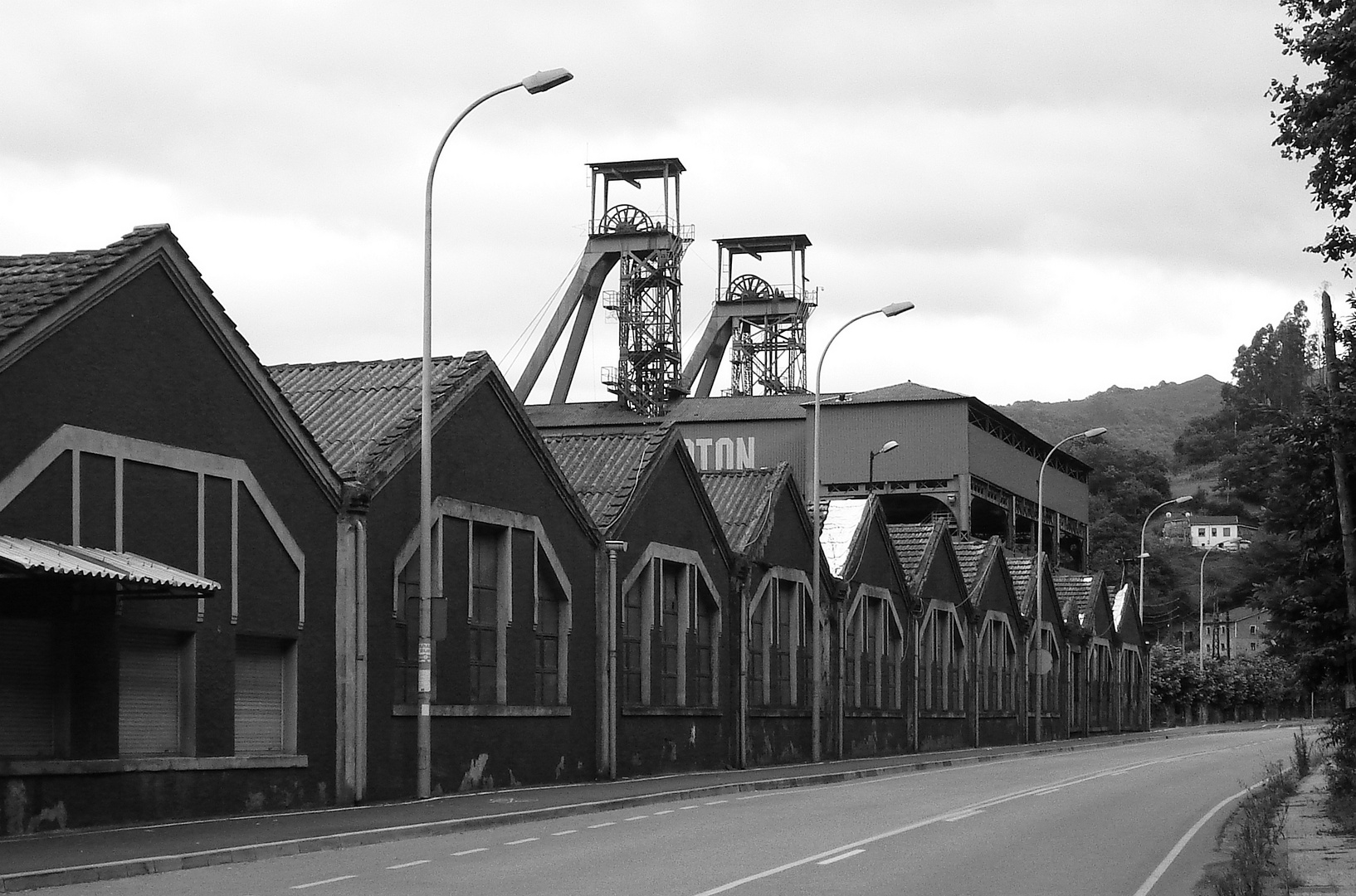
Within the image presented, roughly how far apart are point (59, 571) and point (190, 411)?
495 centimetres

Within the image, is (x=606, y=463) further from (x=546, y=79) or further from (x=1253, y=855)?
(x=1253, y=855)

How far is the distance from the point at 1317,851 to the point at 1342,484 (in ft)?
16.1

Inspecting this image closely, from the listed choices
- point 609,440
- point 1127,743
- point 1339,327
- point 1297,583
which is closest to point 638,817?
point 1297,583

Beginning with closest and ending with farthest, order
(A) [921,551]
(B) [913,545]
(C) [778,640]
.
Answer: (C) [778,640], (A) [921,551], (B) [913,545]

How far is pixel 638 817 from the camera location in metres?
23.3

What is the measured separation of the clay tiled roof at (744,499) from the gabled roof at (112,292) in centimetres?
1603

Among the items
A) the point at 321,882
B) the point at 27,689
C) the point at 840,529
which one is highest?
the point at 840,529

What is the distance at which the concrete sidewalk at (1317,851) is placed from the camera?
1463 centimetres

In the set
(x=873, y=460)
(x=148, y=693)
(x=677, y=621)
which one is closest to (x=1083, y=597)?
(x=873, y=460)

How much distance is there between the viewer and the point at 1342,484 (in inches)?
808

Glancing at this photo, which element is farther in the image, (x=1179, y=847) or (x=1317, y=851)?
(x=1179, y=847)

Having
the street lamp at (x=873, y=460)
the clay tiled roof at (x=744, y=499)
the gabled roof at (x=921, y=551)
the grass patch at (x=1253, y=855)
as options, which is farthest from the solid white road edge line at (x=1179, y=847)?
the gabled roof at (x=921, y=551)

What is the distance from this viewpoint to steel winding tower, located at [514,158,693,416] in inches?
3745

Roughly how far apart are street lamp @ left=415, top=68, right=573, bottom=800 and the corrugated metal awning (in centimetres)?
438
